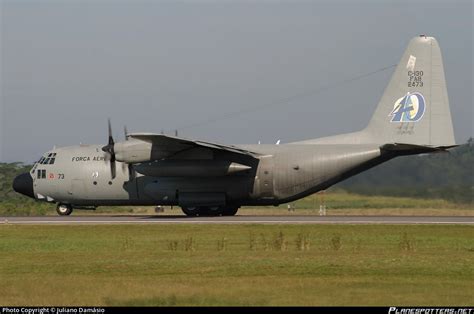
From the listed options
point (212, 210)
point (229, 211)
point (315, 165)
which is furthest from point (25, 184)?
point (315, 165)

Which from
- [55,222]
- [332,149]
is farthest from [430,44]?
[55,222]

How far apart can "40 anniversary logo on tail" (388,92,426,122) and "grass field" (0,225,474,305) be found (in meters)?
8.67

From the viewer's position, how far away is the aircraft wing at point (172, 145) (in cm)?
3994

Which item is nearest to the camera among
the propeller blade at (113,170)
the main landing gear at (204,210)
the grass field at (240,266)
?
the grass field at (240,266)

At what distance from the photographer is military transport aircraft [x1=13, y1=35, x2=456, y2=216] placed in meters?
41.8

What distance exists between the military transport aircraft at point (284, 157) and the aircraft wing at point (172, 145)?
Answer: 49 mm

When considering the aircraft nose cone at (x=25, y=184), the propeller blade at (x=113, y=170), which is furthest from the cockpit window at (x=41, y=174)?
the propeller blade at (x=113, y=170)

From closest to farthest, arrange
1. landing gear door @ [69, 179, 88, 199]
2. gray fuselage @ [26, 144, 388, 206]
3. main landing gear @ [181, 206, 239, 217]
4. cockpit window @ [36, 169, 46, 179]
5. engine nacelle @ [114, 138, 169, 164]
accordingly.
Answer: engine nacelle @ [114, 138, 169, 164] → gray fuselage @ [26, 144, 388, 206] → main landing gear @ [181, 206, 239, 217] → landing gear door @ [69, 179, 88, 199] → cockpit window @ [36, 169, 46, 179]

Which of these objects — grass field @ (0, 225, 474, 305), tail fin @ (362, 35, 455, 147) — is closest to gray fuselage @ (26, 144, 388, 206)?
tail fin @ (362, 35, 455, 147)

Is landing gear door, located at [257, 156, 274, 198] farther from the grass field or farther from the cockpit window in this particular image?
the cockpit window

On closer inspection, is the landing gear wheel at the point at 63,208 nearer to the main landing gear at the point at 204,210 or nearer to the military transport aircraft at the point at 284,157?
the military transport aircraft at the point at 284,157

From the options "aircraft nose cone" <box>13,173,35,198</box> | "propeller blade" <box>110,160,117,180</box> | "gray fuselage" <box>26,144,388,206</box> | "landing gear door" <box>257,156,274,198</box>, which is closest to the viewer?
"gray fuselage" <box>26,144,388,206</box>

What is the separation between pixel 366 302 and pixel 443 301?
1531 mm

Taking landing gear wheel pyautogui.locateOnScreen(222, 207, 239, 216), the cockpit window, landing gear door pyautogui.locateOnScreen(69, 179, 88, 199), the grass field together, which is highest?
the cockpit window
